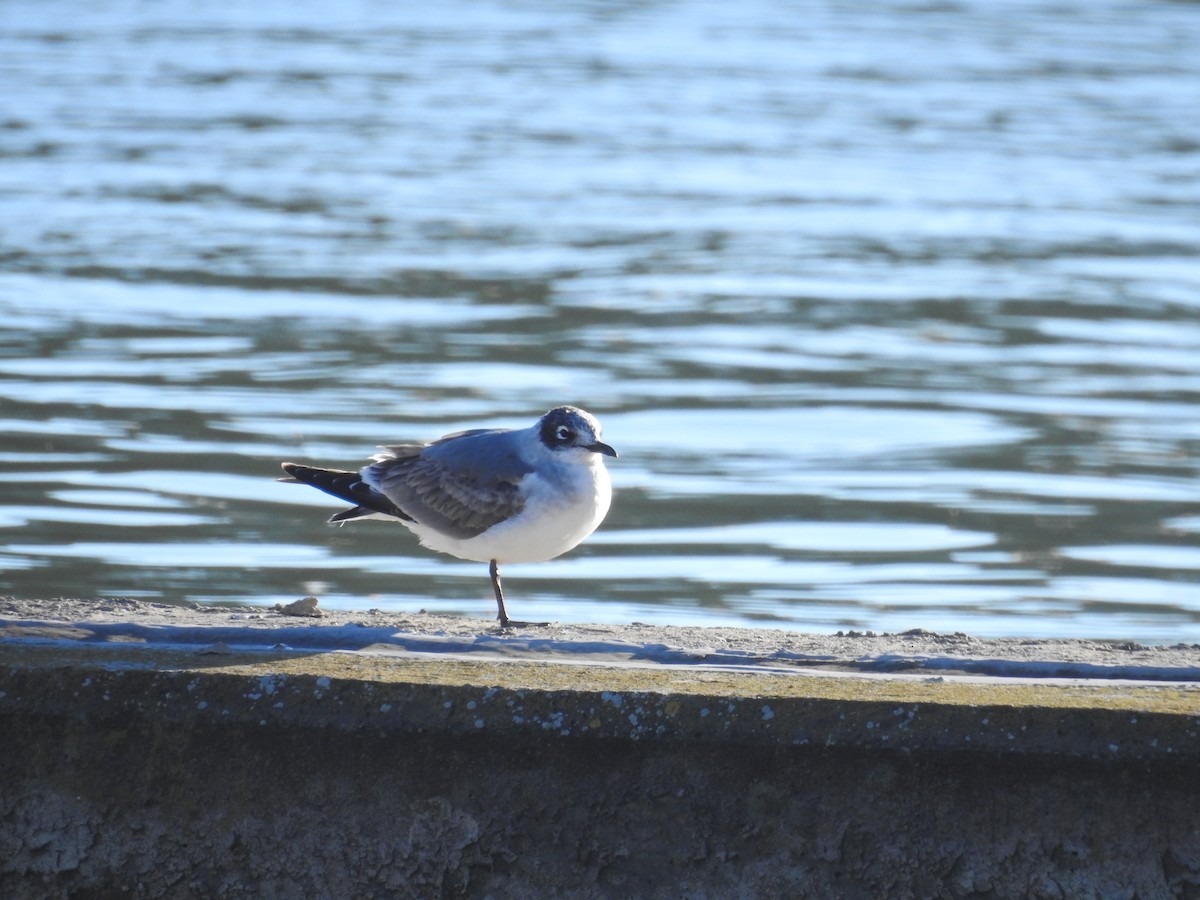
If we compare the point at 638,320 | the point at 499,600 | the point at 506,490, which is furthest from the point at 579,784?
the point at 638,320

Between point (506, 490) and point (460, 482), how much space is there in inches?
6.9

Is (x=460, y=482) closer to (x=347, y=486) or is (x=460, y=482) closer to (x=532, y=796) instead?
(x=347, y=486)

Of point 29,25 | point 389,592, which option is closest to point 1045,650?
point 389,592

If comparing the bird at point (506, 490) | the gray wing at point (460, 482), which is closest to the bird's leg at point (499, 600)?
the bird at point (506, 490)

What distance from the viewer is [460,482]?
219 inches

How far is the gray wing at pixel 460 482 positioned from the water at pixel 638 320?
1394 mm

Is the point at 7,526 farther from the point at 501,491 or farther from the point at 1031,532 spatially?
the point at 1031,532

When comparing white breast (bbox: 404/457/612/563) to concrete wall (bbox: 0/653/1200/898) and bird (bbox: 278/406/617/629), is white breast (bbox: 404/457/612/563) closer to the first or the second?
bird (bbox: 278/406/617/629)

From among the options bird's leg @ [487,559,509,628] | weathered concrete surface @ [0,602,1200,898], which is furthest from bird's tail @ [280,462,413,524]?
weathered concrete surface @ [0,602,1200,898]

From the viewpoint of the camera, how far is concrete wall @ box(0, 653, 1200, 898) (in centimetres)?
371

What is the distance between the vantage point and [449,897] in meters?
3.84

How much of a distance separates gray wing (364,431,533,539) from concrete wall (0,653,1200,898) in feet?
5.16

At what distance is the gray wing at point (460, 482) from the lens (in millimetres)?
5492

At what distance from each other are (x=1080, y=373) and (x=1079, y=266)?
10.8 ft
